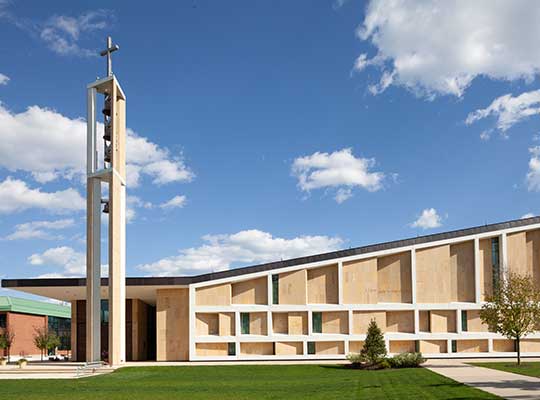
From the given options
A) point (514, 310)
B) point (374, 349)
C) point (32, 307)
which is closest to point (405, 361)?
point (374, 349)

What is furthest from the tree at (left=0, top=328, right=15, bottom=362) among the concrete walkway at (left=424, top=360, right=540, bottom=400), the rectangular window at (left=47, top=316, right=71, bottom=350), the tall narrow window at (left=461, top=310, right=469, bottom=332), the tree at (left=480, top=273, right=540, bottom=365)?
the concrete walkway at (left=424, top=360, right=540, bottom=400)

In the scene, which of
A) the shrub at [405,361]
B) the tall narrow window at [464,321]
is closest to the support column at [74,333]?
the shrub at [405,361]

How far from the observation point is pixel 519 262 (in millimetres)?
50375

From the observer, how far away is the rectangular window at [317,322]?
49.8 metres

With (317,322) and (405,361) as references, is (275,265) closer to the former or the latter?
(317,322)

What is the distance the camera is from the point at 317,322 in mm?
49781

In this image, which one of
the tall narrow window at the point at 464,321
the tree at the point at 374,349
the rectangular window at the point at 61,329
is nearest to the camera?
the tree at the point at 374,349

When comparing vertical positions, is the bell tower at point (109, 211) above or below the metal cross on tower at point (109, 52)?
below

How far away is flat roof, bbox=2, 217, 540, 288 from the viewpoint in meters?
47.2

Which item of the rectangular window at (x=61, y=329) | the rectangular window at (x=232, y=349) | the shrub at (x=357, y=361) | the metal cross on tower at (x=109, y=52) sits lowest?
the rectangular window at (x=61, y=329)

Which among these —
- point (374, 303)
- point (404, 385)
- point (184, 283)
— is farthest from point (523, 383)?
point (184, 283)

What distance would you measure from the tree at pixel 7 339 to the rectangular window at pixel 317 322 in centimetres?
4106

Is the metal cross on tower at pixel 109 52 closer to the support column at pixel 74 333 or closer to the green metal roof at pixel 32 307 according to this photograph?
the support column at pixel 74 333

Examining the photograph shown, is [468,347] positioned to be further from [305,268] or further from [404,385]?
[404,385]
